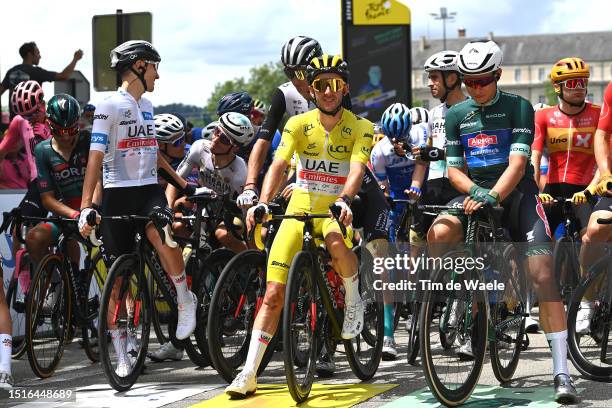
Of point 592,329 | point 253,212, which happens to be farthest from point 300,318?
point 592,329

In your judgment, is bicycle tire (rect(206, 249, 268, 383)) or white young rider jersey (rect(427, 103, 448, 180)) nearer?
bicycle tire (rect(206, 249, 268, 383))

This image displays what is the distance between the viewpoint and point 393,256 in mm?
10141

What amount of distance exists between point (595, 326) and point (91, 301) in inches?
160

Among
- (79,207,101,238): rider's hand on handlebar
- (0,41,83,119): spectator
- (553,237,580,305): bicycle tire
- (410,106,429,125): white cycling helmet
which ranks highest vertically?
(0,41,83,119): spectator

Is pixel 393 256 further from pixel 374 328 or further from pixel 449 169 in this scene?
pixel 449 169

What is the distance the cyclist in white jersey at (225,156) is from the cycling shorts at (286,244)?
2.08 meters

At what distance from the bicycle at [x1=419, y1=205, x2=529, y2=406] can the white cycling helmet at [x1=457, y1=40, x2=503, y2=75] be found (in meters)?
0.95

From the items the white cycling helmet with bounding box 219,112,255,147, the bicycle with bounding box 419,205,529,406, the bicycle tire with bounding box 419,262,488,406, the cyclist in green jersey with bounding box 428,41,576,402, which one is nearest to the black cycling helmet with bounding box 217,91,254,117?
the white cycling helmet with bounding box 219,112,255,147

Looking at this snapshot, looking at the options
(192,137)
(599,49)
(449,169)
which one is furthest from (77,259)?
(599,49)

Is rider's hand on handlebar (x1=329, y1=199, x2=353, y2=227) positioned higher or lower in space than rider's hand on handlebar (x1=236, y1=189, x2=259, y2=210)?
lower

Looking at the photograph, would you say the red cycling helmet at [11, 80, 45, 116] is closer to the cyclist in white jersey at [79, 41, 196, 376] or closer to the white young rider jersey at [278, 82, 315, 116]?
the cyclist in white jersey at [79, 41, 196, 376]

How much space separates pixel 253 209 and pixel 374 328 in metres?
1.77

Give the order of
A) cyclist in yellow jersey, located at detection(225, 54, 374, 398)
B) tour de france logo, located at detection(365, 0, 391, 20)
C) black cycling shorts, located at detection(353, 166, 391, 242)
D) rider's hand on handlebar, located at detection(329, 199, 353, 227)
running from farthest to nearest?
tour de france logo, located at detection(365, 0, 391, 20) < black cycling shorts, located at detection(353, 166, 391, 242) < cyclist in yellow jersey, located at detection(225, 54, 374, 398) < rider's hand on handlebar, located at detection(329, 199, 353, 227)

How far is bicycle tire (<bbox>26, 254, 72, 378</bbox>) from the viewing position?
9.17 m
